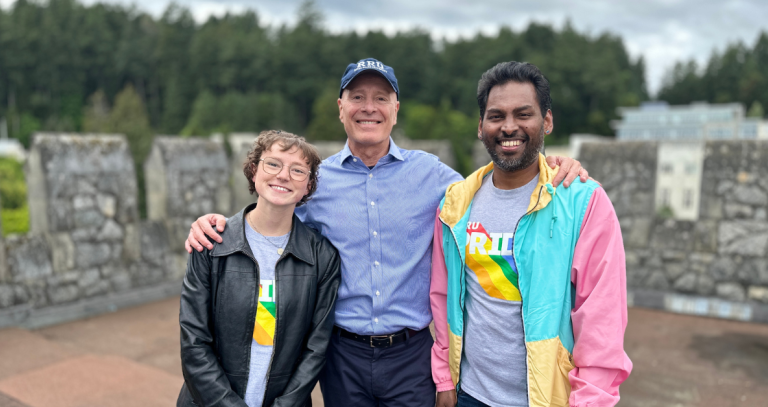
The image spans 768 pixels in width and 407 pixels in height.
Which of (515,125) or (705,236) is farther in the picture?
(705,236)

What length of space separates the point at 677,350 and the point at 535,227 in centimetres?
349

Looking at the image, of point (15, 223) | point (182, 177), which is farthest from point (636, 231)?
point (15, 223)

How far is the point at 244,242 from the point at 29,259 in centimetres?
394

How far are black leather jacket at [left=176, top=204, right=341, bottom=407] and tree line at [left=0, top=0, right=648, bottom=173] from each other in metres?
52.9

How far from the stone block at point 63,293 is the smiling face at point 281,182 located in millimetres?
4091

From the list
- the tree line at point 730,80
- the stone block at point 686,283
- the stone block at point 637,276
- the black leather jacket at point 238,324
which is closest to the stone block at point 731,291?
the stone block at point 686,283

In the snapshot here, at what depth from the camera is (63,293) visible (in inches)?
206

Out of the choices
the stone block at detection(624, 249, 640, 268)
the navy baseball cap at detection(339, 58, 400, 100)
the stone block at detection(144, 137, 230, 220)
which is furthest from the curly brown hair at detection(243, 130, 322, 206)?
the stone block at detection(624, 249, 640, 268)

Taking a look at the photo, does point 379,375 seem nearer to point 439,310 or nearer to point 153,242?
point 439,310

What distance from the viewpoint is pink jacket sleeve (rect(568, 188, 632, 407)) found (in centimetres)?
189

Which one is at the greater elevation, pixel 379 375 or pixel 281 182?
pixel 281 182

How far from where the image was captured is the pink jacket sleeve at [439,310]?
2.34m

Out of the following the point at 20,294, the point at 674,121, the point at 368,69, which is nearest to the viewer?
the point at 368,69

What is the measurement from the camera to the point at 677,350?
4.62 meters
